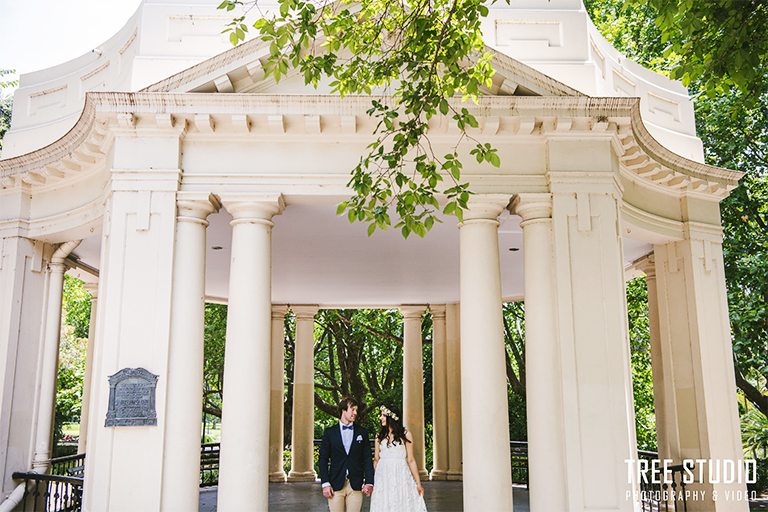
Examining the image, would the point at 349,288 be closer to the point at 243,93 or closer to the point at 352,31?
the point at 243,93

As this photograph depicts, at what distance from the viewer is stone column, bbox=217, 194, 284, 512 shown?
8.79 metres

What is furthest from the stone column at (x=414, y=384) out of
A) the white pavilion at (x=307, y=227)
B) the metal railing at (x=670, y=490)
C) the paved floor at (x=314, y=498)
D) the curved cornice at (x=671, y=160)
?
the curved cornice at (x=671, y=160)

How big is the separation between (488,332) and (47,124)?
9044 millimetres

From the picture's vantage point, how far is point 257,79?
954 cm

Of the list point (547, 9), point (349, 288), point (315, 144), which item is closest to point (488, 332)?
point (315, 144)

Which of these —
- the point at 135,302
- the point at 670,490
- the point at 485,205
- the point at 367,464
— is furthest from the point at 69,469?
the point at 670,490

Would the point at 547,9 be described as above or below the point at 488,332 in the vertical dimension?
above

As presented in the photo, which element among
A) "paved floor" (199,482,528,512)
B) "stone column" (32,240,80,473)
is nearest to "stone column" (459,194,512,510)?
"paved floor" (199,482,528,512)

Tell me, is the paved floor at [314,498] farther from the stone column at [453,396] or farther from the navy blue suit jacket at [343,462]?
the navy blue suit jacket at [343,462]

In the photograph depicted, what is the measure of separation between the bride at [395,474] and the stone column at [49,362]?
21.6 ft

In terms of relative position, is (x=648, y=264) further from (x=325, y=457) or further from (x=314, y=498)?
(x=314, y=498)

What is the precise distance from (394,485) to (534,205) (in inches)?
171

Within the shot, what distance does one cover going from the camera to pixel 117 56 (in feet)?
37.9

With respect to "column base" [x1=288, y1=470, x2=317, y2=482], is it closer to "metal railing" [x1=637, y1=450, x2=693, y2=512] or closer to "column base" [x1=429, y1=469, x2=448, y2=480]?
"column base" [x1=429, y1=469, x2=448, y2=480]
